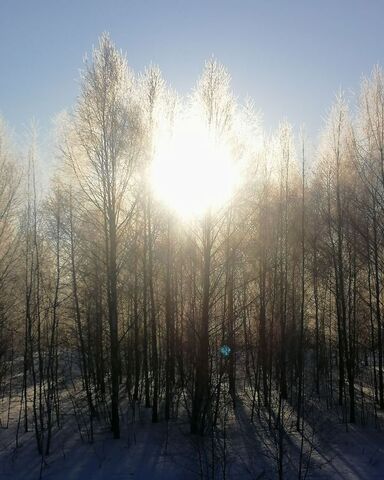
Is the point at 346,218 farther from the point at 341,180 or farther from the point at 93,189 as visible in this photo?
the point at 93,189

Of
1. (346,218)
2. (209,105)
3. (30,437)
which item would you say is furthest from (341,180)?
(30,437)

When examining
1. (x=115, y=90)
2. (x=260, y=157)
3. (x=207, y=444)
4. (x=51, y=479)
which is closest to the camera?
(x=51, y=479)

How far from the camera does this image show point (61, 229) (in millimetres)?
11906

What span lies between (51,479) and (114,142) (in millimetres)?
6040

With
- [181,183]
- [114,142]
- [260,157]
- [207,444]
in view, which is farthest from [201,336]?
[260,157]

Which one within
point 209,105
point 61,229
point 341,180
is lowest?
point 61,229

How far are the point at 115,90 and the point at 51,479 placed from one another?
7.08m

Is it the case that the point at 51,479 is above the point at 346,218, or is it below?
below

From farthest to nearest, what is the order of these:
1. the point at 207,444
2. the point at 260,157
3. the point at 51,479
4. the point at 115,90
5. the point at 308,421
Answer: the point at 260,157
the point at 308,421
the point at 115,90
the point at 207,444
the point at 51,479

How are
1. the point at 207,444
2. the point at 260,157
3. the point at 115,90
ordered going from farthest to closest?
1. the point at 260,157
2. the point at 115,90
3. the point at 207,444

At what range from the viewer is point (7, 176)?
461 inches

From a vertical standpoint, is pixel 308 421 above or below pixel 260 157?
below

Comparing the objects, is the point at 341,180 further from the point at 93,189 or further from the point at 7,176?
the point at 7,176

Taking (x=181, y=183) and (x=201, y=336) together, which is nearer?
(x=201, y=336)
